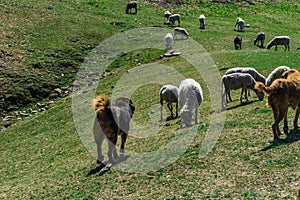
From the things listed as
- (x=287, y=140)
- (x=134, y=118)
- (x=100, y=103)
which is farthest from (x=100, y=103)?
(x=134, y=118)

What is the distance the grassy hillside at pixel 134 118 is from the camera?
13.8 m

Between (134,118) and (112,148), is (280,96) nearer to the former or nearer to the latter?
(112,148)

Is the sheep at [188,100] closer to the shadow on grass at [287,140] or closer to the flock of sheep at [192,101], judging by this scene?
the flock of sheep at [192,101]

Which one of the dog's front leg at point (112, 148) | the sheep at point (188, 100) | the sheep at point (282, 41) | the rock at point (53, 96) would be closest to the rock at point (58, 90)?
the rock at point (53, 96)

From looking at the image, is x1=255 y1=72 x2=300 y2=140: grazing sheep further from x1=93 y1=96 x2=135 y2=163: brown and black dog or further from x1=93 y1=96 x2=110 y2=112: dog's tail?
x1=93 y1=96 x2=110 y2=112: dog's tail

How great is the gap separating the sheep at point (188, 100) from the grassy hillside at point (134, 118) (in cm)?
68

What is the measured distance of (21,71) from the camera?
127 ft

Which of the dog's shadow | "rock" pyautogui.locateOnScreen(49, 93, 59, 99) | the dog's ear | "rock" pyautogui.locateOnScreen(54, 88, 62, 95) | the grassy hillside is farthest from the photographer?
"rock" pyautogui.locateOnScreen(54, 88, 62, 95)

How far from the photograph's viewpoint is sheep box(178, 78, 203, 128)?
66.1 ft

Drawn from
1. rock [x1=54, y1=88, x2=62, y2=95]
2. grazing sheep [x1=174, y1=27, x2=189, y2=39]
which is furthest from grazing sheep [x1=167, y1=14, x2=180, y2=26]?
rock [x1=54, y1=88, x2=62, y2=95]

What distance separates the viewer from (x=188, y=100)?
20.7 metres

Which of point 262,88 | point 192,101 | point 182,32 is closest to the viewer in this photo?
point 262,88

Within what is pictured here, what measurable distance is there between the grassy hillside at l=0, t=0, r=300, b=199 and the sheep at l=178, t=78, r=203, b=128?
2.25ft

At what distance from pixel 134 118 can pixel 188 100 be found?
5677mm
